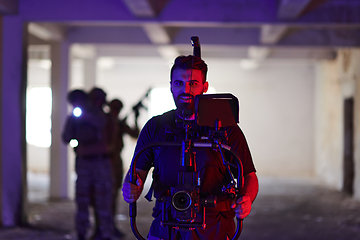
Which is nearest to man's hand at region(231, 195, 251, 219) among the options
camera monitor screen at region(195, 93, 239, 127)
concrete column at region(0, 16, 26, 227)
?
camera monitor screen at region(195, 93, 239, 127)

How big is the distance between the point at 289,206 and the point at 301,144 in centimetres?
569

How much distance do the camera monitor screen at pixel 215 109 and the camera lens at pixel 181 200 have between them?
265 millimetres

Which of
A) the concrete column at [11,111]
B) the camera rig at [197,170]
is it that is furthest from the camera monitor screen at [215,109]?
the concrete column at [11,111]

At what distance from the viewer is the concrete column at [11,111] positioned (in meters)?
4.91

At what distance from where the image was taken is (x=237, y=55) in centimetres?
929

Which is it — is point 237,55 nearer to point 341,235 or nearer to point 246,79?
point 246,79

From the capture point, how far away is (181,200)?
1517 mm

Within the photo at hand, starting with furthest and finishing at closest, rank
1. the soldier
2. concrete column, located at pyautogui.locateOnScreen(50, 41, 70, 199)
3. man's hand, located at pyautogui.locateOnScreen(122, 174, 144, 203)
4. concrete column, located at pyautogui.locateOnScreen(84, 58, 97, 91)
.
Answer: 1. concrete column, located at pyautogui.locateOnScreen(84, 58, 97, 91)
2. concrete column, located at pyautogui.locateOnScreen(50, 41, 70, 199)
3. the soldier
4. man's hand, located at pyautogui.locateOnScreen(122, 174, 144, 203)

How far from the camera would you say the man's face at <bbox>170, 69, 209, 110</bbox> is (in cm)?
164

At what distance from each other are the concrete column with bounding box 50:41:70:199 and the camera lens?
5690 mm

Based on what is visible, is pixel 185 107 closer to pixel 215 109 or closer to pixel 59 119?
pixel 215 109

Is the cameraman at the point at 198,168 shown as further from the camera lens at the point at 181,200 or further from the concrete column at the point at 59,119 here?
the concrete column at the point at 59,119

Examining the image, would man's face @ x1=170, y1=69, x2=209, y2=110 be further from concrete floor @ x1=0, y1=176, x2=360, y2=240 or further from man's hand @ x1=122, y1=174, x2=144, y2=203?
concrete floor @ x1=0, y1=176, x2=360, y2=240

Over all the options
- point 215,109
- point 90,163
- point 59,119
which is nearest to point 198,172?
point 215,109
